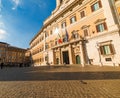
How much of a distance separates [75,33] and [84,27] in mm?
2727

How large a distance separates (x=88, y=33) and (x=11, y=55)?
2108 inches

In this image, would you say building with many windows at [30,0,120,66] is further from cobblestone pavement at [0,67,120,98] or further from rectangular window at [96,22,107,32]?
cobblestone pavement at [0,67,120,98]

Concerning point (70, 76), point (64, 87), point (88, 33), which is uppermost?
point (88, 33)

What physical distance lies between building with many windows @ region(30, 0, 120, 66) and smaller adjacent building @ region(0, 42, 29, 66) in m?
39.5

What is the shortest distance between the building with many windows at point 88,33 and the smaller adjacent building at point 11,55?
1555 inches

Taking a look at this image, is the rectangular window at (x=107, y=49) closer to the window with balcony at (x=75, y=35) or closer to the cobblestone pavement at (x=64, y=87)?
the window with balcony at (x=75, y=35)

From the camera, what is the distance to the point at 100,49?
55.6ft

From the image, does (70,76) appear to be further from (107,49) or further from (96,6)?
(96,6)

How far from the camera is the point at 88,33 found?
19.5m

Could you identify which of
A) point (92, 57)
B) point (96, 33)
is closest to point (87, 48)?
point (92, 57)

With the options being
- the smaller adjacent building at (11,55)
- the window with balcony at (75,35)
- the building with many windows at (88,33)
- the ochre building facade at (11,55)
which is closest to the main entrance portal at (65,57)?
the building with many windows at (88,33)

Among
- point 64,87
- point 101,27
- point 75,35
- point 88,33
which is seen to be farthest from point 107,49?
point 64,87

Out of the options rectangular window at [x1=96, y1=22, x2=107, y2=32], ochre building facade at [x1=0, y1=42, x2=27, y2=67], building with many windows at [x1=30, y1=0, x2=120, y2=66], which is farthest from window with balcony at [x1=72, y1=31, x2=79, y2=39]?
ochre building facade at [x1=0, y1=42, x2=27, y2=67]

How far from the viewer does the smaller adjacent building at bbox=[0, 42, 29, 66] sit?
5521 centimetres
